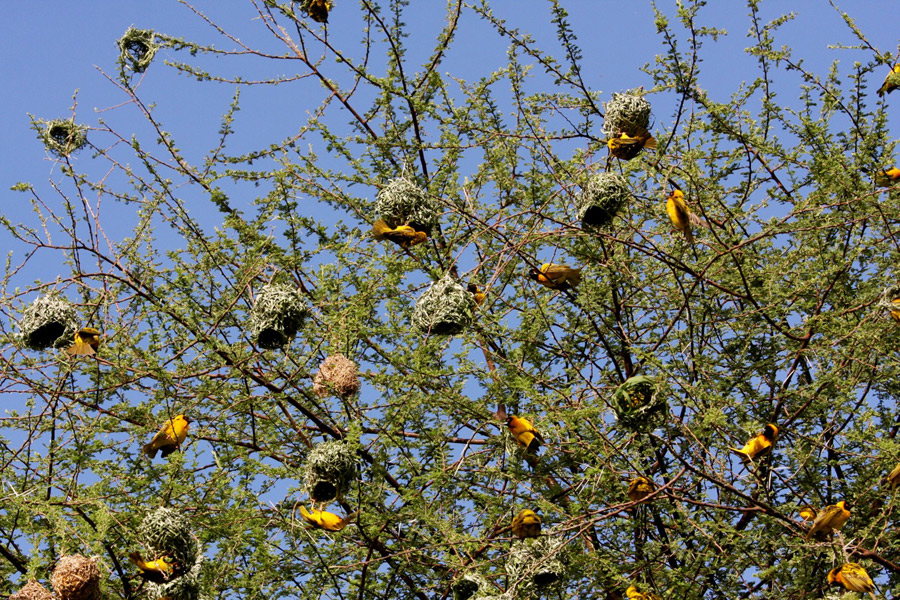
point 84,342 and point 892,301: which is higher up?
point 84,342

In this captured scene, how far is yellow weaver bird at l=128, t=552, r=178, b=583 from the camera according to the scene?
4051mm

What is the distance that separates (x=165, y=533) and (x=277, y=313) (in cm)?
99

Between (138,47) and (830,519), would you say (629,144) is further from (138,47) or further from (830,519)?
(138,47)

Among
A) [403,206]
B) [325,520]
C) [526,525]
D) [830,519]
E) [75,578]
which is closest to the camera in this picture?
[75,578]

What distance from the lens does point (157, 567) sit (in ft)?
13.3

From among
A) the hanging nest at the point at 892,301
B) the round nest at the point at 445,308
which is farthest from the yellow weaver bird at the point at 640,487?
the hanging nest at the point at 892,301

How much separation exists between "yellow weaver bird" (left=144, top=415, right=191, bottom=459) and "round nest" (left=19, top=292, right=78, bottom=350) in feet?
2.07

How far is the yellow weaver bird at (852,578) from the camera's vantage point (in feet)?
12.9

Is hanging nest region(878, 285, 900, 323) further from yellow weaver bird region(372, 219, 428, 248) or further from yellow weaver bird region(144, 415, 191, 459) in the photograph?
yellow weaver bird region(144, 415, 191, 459)

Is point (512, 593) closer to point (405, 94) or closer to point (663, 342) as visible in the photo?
point (663, 342)

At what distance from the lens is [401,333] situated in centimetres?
514

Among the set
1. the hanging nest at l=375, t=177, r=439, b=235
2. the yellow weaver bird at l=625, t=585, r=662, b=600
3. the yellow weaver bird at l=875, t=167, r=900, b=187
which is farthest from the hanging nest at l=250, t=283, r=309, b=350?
the yellow weaver bird at l=875, t=167, r=900, b=187

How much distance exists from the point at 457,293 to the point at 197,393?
1.51 metres

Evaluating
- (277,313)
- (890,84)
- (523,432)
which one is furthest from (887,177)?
(277,313)
